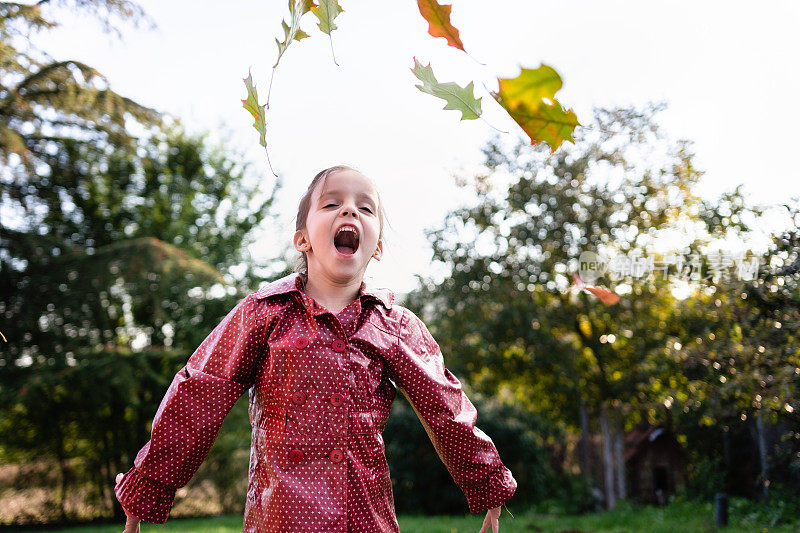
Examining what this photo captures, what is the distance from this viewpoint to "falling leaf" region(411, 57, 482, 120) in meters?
1.20

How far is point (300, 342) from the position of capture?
6.53 ft

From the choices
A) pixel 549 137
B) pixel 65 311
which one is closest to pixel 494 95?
pixel 549 137

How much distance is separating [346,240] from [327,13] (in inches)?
32.3

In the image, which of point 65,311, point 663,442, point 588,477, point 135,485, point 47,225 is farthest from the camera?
point 663,442

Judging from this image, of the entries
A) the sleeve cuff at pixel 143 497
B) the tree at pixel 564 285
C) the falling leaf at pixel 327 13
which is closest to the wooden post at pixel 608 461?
the tree at pixel 564 285

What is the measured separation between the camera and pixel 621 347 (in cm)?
1340

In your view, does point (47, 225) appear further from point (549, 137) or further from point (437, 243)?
point (549, 137)

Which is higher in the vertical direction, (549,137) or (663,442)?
(663,442)

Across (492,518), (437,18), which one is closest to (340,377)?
(492,518)

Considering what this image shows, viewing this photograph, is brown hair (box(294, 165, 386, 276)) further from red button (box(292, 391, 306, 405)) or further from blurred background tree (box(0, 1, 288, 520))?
blurred background tree (box(0, 1, 288, 520))

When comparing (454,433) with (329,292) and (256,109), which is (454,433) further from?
(256,109)

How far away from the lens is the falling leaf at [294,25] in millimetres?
1449

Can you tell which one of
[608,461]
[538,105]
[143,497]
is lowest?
[143,497]

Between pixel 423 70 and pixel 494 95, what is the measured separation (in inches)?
10.6
